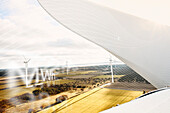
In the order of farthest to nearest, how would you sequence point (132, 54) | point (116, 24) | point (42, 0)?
point (132, 54) < point (116, 24) < point (42, 0)

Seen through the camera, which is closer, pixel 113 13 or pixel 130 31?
pixel 113 13

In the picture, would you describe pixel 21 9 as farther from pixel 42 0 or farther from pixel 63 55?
pixel 63 55

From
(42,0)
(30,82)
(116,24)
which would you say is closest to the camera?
(42,0)

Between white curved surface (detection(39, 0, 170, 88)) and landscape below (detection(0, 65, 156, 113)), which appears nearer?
white curved surface (detection(39, 0, 170, 88))

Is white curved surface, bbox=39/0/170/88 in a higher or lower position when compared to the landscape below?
higher

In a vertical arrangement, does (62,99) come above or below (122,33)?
below

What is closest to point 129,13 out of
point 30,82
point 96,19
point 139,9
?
point 139,9

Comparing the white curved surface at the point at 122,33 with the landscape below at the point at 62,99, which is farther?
the landscape below at the point at 62,99

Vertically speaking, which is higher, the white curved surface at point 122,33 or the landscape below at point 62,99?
the white curved surface at point 122,33
